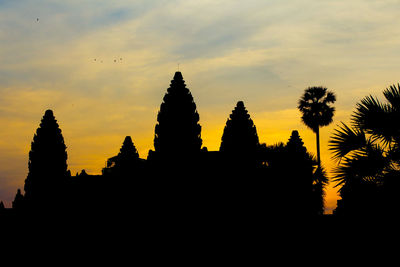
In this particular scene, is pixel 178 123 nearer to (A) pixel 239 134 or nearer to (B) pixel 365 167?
(A) pixel 239 134

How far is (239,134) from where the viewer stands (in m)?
51.2

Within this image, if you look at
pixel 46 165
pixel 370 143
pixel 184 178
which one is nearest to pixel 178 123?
pixel 184 178

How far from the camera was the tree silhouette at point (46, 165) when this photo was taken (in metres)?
48.9

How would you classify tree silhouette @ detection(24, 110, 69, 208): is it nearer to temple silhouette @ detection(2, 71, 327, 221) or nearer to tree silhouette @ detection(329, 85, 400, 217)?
temple silhouette @ detection(2, 71, 327, 221)

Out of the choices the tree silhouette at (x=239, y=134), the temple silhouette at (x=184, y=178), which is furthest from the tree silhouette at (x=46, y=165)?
the tree silhouette at (x=239, y=134)

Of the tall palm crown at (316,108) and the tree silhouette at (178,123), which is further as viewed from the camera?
the tall palm crown at (316,108)

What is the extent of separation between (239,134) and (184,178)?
7070 mm

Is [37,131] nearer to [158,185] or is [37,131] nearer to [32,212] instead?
[32,212]

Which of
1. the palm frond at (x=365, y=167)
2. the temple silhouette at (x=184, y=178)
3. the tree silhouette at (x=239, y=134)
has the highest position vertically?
the tree silhouette at (x=239, y=134)

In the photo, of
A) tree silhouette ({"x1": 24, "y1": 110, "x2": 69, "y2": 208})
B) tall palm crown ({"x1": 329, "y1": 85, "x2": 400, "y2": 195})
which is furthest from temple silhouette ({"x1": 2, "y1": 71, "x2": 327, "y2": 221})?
tall palm crown ({"x1": 329, "y1": 85, "x2": 400, "y2": 195})

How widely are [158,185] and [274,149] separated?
11172mm

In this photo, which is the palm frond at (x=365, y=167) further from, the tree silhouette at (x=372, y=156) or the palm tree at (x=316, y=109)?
the palm tree at (x=316, y=109)

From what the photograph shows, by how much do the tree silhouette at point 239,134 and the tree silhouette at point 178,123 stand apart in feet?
8.58

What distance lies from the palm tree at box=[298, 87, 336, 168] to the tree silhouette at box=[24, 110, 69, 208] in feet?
97.9
